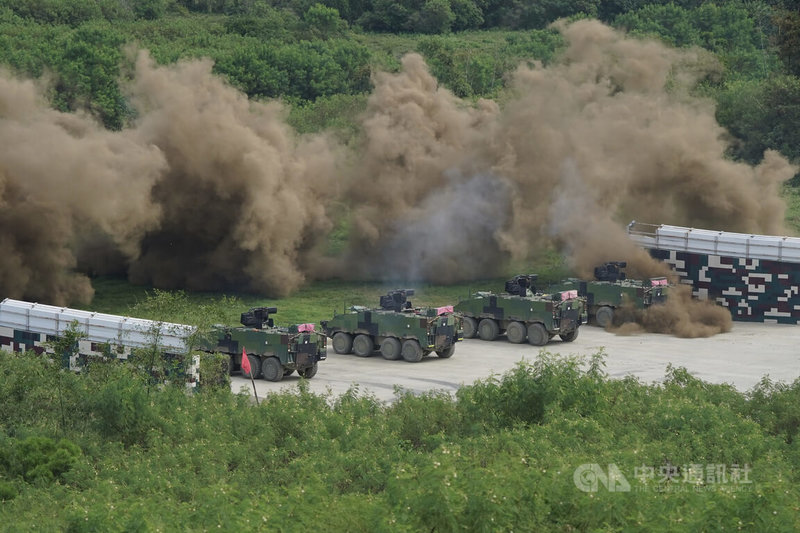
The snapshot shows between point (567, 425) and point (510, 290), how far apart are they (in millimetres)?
13994

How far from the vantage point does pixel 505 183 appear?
1636 inches

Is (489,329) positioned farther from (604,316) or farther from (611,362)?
(611,362)

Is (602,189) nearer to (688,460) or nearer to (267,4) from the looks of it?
(688,460)

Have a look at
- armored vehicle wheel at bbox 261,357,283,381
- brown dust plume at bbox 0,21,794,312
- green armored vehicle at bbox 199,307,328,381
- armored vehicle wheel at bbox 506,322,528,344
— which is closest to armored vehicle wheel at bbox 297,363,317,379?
green armored vehicle at bbox 199,307,328,381

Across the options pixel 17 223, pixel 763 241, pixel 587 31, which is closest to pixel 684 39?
pixel 587 31

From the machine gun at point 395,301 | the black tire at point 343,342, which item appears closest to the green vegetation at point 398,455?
the machine gun at point 395,301

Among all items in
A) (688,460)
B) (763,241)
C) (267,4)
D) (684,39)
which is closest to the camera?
(688,460)

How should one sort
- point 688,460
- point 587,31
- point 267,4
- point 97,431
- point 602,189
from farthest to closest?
point 267,4 < point 587,31 < point 602,189 < point 97,431 < point 688,460

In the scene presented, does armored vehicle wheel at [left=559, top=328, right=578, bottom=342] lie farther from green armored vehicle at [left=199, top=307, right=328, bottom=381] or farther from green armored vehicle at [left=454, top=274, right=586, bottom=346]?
green armored vehicle at [left=199, top=307, right=328, bottom=381]

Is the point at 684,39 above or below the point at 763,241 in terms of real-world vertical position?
above

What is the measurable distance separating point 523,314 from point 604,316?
3.56 metres

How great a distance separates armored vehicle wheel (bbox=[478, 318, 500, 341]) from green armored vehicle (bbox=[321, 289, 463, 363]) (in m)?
2.56

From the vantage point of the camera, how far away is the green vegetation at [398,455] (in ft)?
53.8

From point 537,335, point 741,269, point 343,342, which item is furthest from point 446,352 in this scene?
point 741,269
